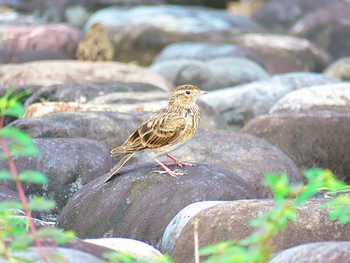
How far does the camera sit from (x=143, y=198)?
7.80 m

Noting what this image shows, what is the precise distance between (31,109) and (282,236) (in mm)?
5508

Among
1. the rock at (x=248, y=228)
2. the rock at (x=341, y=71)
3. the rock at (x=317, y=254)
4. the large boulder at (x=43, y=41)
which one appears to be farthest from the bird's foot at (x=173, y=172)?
the large boulder at (x=43, y=41)

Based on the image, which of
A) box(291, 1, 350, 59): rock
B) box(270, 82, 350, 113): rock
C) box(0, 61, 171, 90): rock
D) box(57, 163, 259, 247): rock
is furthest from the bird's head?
box(291, 1, 350, 59): rock

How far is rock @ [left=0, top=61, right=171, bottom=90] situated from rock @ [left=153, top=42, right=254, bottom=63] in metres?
4.24

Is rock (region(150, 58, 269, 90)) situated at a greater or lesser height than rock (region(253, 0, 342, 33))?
greater

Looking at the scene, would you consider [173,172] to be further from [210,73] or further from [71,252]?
[210,73]

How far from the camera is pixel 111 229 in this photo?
7.85 m

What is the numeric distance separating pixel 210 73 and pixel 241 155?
7367mm

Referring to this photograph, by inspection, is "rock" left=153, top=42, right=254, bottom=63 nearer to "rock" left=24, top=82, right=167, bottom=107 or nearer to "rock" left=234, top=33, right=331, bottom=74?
"rock" left=234, top=33, right=331, bottom=74

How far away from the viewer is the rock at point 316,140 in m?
11.2

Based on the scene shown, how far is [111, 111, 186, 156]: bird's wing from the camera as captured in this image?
7.83 meters

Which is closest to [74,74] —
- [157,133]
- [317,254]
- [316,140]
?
[316,140]

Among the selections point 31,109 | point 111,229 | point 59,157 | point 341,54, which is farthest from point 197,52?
point 111,229

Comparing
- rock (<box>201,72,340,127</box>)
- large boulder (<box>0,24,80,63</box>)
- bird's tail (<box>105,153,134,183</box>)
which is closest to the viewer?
bird's tail (<box>105,153,134,183</box>)
